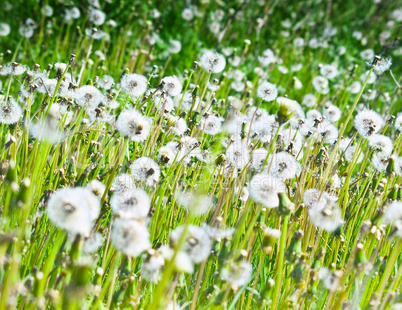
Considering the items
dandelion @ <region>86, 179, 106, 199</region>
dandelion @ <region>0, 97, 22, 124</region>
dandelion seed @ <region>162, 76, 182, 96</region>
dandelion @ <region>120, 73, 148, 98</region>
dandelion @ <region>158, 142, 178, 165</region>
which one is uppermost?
dandelion seed @ <region>162, 76, 182, 96</region>

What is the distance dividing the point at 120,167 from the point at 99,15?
2.13 meters

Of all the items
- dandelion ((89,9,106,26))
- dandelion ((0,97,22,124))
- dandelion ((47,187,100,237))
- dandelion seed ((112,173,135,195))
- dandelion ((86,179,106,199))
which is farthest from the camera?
dandelion ((89,9,106,26))

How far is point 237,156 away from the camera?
66.9 inches

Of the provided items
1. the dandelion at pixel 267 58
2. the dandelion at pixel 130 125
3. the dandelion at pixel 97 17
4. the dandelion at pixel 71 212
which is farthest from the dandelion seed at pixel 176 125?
the dandelion at pixel 267 58

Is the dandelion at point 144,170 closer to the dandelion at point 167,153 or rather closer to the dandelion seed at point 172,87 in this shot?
the dandelion at point 167,153

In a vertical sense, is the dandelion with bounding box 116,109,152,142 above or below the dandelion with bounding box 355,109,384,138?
below

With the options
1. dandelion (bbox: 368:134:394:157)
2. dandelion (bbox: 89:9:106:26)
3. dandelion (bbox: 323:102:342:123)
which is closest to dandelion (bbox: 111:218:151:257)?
dandelion (bbox: 368:134:394:157)

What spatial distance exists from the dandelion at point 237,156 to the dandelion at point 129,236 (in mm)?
789

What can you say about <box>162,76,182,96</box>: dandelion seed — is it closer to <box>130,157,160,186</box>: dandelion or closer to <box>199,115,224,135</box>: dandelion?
<box>199,115,224,135</box>: dandelion

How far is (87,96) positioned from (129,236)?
0.97 meters

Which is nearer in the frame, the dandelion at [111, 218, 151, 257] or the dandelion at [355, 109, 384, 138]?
the dandelion at [111, 218, 151, 257]

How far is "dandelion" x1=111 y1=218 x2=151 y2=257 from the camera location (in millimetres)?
903

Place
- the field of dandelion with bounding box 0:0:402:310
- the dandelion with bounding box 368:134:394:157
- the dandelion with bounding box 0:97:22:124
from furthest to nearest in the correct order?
1. the dandelion with bounding box 368:134:394:157
2. the dandelion with bounding box 0:97:22:124
3. the field of dandelion with bounding box 0:0:402:310

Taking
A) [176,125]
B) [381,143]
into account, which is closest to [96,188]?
[176,125]
